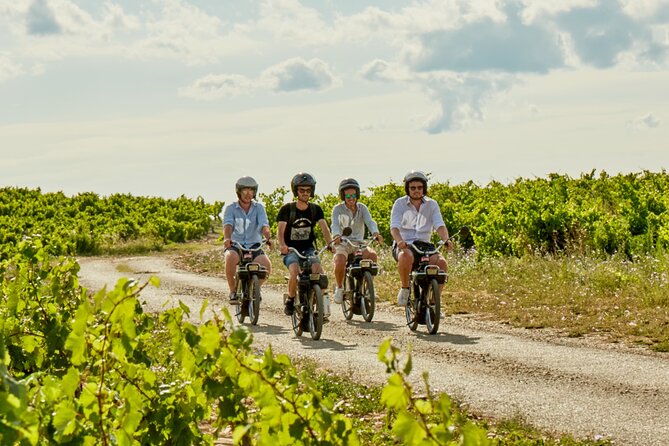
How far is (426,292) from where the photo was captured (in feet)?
43.7

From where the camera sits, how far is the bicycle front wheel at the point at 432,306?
513 inches

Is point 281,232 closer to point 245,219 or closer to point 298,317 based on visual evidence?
point 245,219

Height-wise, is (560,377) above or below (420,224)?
below

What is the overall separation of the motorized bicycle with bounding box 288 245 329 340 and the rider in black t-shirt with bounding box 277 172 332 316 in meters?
0.09

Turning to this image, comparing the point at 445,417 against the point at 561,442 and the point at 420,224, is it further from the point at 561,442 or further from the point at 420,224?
the point at 420,224

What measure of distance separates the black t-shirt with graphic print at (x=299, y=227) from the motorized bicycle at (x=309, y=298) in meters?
0.21

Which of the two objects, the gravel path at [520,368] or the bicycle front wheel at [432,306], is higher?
the bicycle front wheel at [432,306]

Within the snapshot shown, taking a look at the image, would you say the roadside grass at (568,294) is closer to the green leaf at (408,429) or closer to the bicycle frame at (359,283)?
the bicycle frame at (359,283)

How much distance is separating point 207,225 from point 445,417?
132 feet

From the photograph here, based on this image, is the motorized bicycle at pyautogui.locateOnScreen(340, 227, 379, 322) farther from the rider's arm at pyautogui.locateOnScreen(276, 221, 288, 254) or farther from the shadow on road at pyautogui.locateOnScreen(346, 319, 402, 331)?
the rider's arm at pyautogui.locateOnScreen(276, 221, 288, 254)

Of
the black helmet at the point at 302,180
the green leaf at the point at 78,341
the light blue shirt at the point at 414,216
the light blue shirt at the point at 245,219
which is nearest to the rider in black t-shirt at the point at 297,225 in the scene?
the black helmet at the point at 302,180

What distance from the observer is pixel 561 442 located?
7.56m

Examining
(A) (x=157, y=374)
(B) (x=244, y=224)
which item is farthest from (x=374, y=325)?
(A) (x=157, y=374)

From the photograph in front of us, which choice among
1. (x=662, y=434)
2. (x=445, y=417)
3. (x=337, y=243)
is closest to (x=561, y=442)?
(x=662, y=434)
